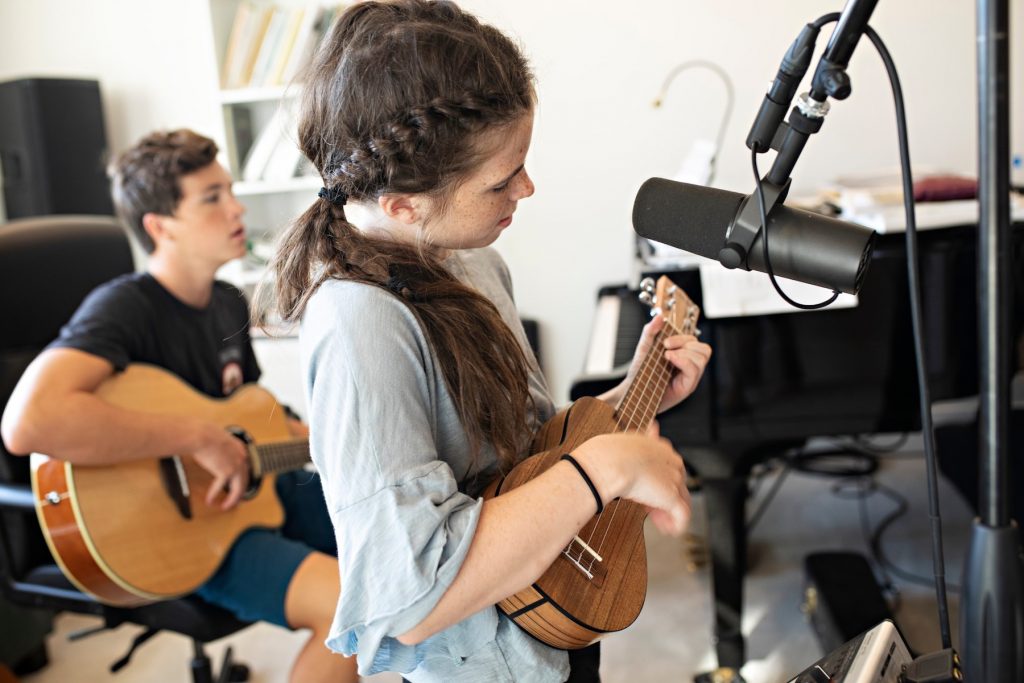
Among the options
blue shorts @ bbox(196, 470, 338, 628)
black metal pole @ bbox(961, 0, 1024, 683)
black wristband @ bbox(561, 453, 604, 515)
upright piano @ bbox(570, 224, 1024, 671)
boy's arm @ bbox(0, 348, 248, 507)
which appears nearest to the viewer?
black metal pole @ bbox(961, 0, 1024, 683)

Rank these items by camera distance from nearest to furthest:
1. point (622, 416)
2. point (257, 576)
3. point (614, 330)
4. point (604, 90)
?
point (622, 416) → point (257, 576) → point (614, 330) → point (604, 90)

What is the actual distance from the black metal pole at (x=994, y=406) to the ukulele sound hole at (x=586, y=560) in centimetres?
37

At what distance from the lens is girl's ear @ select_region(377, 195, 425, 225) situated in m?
0.86

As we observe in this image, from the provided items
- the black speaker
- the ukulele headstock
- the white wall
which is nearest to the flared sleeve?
the ukulele headstock

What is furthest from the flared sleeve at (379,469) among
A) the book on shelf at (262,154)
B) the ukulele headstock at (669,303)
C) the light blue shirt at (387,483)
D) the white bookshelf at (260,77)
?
the book on shelf at (262,154)

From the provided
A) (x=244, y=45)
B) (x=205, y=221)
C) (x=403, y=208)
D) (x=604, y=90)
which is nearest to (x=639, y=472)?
(x=403, y=208)

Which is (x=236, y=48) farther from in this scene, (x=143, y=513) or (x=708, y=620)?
(x=708, y=620)

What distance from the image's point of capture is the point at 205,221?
6.21 feet

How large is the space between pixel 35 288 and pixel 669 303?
1.28m

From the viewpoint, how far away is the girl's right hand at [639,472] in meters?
0.82

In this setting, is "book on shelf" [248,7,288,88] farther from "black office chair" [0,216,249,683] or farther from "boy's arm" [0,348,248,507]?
"boy's arm" [0,348,248,507]

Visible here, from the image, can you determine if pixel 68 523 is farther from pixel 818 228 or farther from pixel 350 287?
pixel 818 228

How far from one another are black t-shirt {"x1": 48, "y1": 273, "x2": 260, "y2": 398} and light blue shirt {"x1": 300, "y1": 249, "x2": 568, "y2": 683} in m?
0.86

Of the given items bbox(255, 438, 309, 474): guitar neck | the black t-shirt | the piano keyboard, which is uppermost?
the black t-shirt
